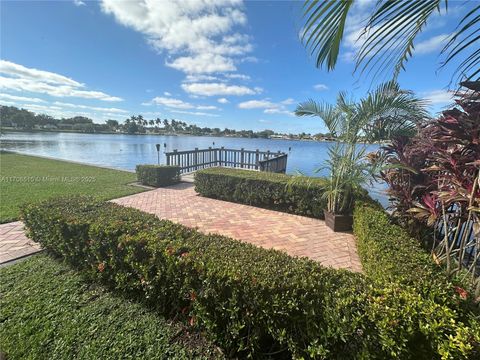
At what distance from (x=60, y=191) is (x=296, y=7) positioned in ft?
25.7

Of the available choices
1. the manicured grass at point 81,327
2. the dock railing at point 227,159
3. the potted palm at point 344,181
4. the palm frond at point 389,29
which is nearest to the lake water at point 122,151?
the potted palm at point 344,181

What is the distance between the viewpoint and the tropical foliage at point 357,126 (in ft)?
11.7

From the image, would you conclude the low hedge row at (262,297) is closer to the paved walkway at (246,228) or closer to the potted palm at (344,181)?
the paved walkway at (246,228)

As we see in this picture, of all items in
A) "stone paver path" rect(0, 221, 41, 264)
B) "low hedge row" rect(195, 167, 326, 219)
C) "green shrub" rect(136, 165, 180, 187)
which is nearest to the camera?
"stone paver path" rect(0, 221, 41, 264)

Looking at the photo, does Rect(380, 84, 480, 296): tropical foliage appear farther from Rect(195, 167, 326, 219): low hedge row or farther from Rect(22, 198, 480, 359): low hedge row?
Rect(195, 167, 326, 219): low hedge row

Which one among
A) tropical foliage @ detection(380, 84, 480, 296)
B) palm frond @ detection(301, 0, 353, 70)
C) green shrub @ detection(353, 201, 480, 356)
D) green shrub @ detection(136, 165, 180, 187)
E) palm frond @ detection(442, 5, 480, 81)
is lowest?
green shrub @ detection(136, 165, 180, 187)

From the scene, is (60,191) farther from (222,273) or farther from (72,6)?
(222,273)

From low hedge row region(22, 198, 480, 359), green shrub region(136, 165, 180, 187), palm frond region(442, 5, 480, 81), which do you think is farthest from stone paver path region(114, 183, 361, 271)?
palm frond region(442, 5, 480, 81)

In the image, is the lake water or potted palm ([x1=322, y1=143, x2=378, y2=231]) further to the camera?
the lake water

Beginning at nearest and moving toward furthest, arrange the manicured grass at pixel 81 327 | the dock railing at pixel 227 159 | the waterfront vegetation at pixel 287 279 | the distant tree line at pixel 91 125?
the waterfront vegetation at pixel 287 279, the manicured grass at pixel 81 327, the dock railing at pixel 227 159, the distant tree line at pixel 91 125

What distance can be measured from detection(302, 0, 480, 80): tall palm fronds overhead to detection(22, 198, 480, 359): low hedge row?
132cm

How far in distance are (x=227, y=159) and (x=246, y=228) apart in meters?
7.99

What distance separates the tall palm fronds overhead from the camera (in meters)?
0.92

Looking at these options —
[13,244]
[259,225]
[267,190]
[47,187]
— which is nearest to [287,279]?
[259,225]
